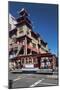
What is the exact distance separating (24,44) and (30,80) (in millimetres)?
373

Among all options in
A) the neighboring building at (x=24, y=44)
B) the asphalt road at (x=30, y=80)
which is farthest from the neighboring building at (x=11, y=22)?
the asphalt road at (x=30, y=80)

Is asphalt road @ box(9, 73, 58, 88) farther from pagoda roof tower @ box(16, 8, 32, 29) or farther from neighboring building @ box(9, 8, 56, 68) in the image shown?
pagoda roof tower @ box(16, 8, 32, 29)

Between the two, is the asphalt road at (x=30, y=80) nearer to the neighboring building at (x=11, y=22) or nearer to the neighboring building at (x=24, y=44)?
the neighboring building at (x=24, y=44)

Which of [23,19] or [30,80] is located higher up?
[23,19]

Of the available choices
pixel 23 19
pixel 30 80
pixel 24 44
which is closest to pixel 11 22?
pixel 23 19

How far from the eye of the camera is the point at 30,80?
2.18 metres

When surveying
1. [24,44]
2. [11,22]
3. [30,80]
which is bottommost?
[30,80]

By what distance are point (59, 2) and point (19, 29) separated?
0.53m

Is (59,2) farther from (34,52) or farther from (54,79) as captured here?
(54,79)

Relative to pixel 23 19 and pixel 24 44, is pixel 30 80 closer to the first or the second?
pixel 24 44

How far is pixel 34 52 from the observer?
2219 mm

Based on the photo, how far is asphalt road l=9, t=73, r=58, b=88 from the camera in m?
2.15

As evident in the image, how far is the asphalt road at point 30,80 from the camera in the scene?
215 centimetres

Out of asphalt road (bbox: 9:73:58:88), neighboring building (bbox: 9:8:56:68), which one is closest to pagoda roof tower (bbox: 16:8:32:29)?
neighboring building (bbox: 9:8:56:68)
